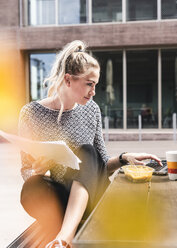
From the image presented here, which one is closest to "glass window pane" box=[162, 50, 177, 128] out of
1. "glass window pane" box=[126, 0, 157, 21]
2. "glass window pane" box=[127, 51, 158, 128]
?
"glass window pane" box=[127, 51, 158, 128]

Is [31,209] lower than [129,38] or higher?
lower

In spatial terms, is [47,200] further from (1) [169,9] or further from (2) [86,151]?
(1) [169,9]

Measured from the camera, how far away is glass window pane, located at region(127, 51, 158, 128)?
503 inches

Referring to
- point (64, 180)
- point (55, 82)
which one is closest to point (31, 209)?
point (64, 180)

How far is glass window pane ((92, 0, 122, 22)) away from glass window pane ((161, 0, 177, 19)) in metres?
1.52

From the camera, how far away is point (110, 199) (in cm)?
157

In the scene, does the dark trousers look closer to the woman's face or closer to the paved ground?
the woman's face

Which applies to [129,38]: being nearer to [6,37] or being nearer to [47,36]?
[47,36]

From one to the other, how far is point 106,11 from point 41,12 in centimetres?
239

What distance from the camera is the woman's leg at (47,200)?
2.16m

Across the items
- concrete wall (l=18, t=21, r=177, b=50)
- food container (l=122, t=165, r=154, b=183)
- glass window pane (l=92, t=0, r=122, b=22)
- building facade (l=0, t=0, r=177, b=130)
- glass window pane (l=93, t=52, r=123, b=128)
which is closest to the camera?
food container (l=122, t=165, r=154, b=183)

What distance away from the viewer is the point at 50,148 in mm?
1739

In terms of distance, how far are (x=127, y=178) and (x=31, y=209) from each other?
2.13ft

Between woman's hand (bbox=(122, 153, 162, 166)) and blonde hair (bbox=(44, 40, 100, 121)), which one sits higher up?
blonde hair (bbox=(44, 40, 100, 121))
